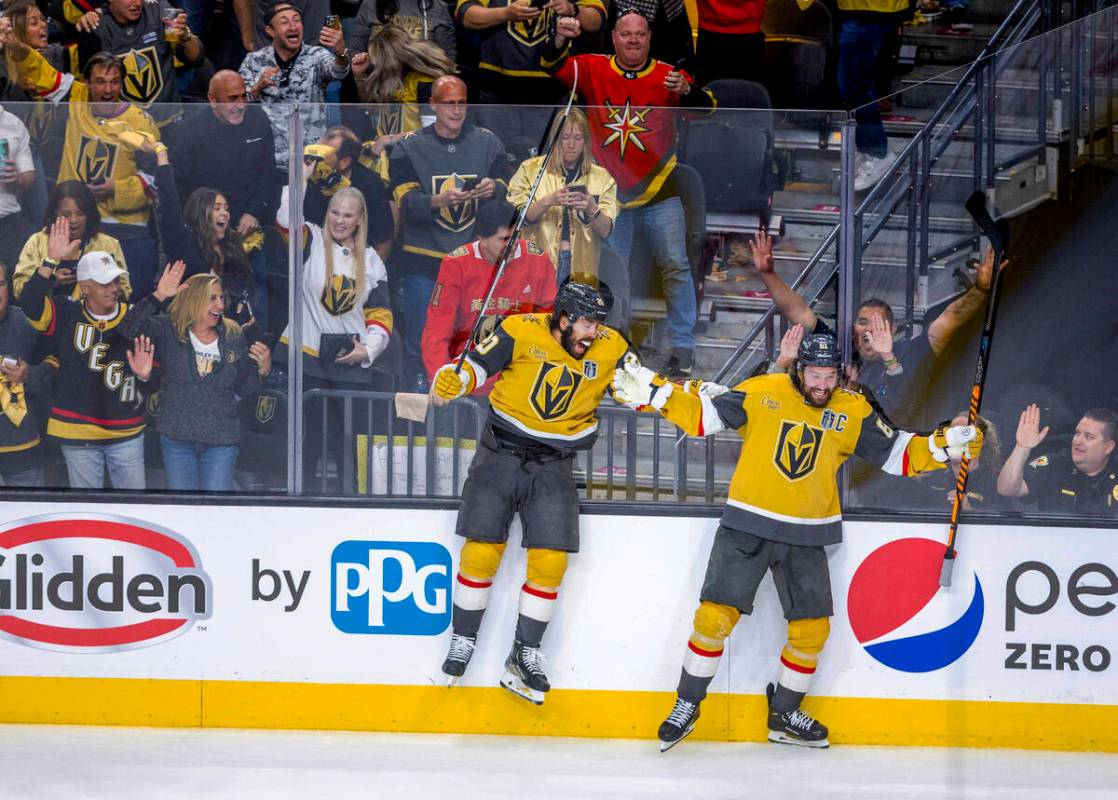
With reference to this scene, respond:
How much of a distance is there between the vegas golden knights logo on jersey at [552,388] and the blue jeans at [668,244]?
0.42 metres

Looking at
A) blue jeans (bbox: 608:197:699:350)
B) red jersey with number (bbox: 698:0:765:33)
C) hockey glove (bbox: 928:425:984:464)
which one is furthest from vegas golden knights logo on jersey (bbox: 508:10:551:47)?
hockey glove (bbox: 928:425:984:464)

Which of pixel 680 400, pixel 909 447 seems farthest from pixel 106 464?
pixel 909 447

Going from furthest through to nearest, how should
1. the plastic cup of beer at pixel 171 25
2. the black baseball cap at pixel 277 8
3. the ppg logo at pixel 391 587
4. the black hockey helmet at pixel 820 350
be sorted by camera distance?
the plastic cup of beer at pixel 171 25, the black baseball cap at pixel 277 8, the ppg logo at pixel 391 587, the black hockey helmet at pixel 820 350

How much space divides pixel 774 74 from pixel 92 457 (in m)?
3.75

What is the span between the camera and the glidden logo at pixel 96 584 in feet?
17.6

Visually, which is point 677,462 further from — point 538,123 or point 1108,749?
point 1108,749

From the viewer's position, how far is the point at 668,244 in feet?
17.0

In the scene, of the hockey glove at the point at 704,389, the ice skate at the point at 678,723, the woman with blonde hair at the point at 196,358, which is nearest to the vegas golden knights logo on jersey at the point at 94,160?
the woman with blonde hair at the point at 196,358

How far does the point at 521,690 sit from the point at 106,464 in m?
1.67

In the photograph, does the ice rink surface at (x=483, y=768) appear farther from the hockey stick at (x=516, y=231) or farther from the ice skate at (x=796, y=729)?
the hockey stick at (x=516, y=231)

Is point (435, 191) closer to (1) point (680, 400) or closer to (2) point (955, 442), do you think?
(1) point (680, 400)

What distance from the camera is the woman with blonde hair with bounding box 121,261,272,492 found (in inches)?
208

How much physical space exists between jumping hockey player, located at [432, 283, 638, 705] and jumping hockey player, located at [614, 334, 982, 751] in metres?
0.16

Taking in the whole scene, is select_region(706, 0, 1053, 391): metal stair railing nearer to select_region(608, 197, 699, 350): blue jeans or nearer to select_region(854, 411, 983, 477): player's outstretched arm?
select_region(608, 197, 699, 350): blue jeans
